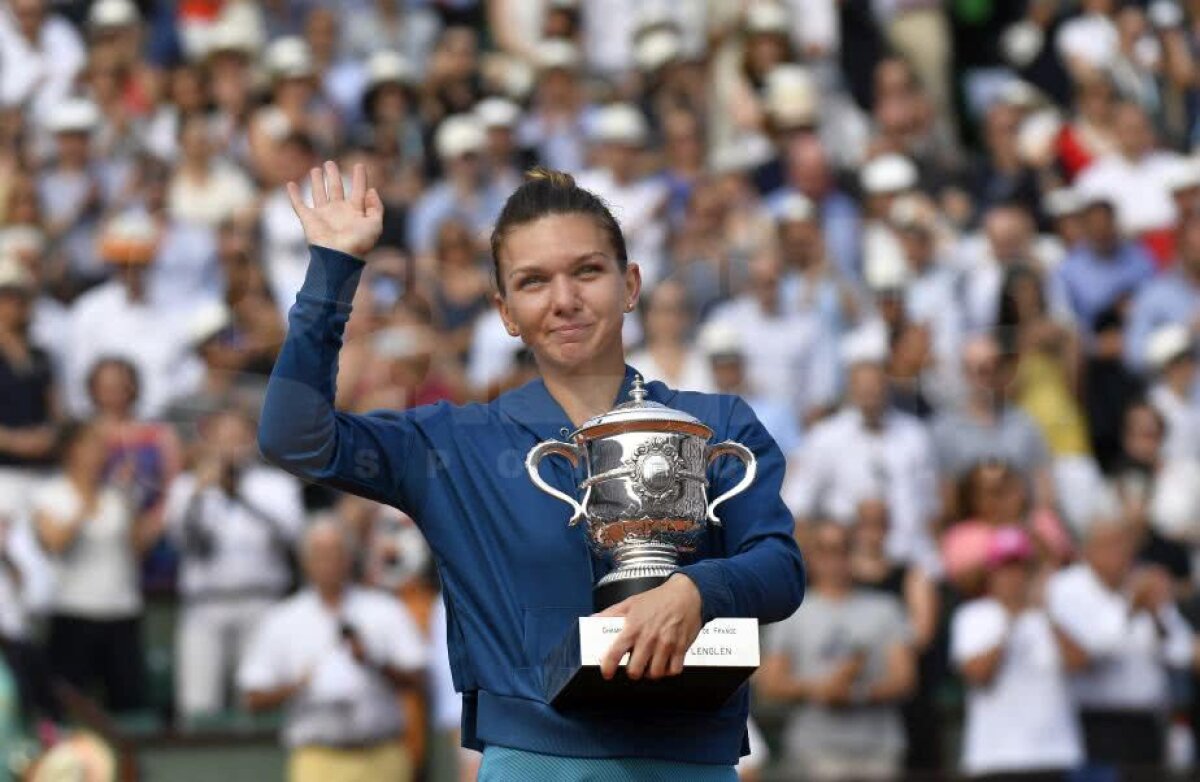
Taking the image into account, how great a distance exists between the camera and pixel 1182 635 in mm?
10750

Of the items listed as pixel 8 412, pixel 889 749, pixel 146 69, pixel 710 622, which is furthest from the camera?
pixel 146 69

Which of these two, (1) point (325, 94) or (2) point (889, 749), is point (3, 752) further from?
(1) point (325, 94)

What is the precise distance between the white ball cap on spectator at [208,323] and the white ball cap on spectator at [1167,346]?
15.0 feet

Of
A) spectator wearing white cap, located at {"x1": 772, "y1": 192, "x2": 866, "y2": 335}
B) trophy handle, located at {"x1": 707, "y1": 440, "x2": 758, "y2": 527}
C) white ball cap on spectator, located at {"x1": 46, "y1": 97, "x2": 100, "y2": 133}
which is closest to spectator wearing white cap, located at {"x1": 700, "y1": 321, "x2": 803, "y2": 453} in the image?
spectator wearing white cap, located at {"x1": 772, "y1": 192, "x2": 866, "y2": 335}

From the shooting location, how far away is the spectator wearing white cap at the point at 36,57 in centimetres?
1378

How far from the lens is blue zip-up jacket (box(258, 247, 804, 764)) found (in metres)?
3.94

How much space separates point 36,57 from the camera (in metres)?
14.1

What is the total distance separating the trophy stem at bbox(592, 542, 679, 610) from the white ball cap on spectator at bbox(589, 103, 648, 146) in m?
9.34

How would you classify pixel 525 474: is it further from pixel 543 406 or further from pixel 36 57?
pixel 36 57

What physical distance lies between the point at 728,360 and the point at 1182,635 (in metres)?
2.35

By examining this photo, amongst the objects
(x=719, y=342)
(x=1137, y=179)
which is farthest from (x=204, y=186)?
(x=1137, y=179)

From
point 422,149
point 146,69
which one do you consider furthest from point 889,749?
point 146,69

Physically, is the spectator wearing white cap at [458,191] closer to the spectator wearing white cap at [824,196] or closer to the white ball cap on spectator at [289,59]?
the white ball cap on spectator at [289,59]

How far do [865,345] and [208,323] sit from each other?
3052mm
